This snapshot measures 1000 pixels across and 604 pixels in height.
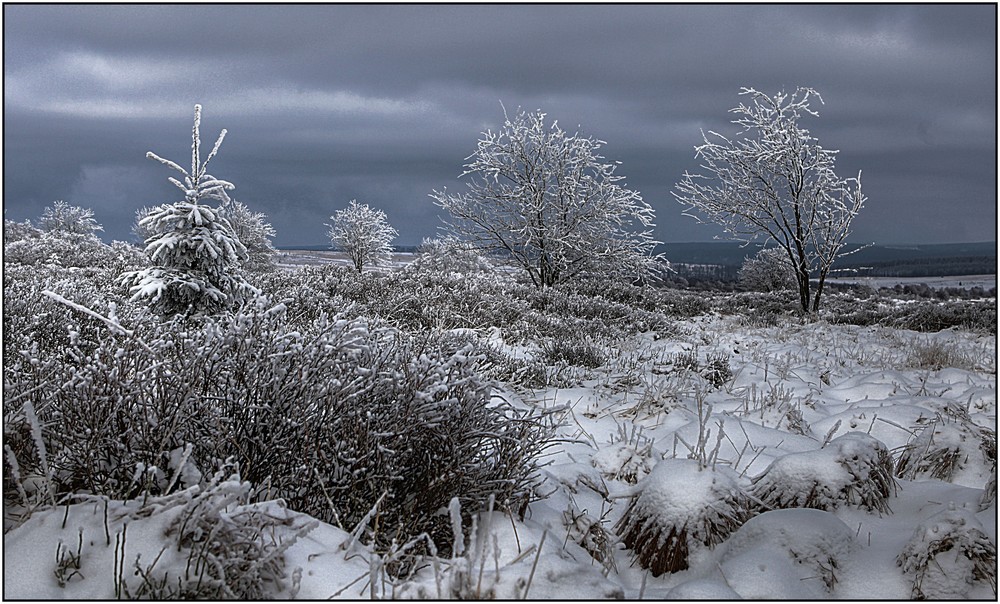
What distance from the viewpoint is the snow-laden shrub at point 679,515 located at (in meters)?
2.21

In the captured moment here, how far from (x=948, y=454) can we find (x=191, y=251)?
564 cm

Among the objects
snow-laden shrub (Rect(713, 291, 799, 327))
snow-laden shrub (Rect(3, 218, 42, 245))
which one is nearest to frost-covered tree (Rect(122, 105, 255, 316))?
snow-laden shrub (Rect(713, 291, 799, 327))

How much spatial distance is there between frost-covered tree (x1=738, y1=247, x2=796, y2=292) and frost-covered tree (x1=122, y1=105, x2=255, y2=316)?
36982mm

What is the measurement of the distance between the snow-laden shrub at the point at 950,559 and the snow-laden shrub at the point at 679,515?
1.88ft

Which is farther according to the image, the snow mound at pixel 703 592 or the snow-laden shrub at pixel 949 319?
the snow-laden shrub at pixel 949 319

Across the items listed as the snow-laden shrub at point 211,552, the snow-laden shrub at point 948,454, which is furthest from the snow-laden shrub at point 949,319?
the snow-laden shrub at point 211,552

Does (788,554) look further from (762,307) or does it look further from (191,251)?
(762,307)

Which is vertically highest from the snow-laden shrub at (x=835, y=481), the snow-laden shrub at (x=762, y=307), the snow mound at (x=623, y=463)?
the snow-laden shrub at (x=835, y=481)

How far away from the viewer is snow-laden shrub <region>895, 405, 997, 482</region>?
3.24 metres

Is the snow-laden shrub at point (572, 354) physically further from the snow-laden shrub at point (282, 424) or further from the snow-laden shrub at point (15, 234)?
the snow-laden shrub at point (15, 234)

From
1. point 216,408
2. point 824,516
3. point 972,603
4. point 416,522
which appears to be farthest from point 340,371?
point 972,603

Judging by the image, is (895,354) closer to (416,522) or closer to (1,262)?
(416,522)

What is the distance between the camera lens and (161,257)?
516 centimetres

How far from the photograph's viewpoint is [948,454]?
10.7 ft
